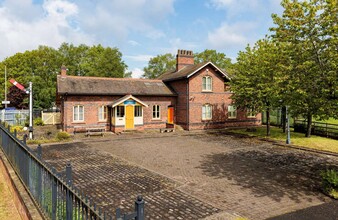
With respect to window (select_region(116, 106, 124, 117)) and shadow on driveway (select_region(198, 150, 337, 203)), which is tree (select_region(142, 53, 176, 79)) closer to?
window (select_region(116, 106, 124, 117))

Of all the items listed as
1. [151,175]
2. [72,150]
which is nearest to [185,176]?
[151,175]

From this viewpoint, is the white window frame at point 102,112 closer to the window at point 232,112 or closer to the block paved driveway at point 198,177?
the block paved driveway at point 198,177

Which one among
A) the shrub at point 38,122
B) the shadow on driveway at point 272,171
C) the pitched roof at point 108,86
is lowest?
the shadow on driveway at point 272,171

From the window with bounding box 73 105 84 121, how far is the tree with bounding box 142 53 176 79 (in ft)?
170

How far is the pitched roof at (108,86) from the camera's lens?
24.5 metres

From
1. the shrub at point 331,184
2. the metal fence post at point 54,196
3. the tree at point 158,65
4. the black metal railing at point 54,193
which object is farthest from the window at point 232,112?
the tree at point 158,65

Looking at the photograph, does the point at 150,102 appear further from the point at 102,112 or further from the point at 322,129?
the point at 322,129

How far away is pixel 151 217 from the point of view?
711 centimetres

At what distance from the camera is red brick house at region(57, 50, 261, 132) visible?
2469 cm

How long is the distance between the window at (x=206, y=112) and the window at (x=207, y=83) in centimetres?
189

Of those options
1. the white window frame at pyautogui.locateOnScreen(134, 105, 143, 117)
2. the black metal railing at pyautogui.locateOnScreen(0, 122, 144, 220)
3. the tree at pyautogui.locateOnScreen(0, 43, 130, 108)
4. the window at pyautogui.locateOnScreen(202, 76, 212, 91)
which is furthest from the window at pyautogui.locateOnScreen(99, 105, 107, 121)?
the tree at pyautogui.locateOnScreen(0, 43, 130, 108)

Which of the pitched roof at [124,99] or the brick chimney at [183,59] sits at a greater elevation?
the brick chimney at [183,59]

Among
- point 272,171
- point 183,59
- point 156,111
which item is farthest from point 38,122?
point 272,171

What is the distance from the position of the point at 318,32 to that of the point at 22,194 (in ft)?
36.3
